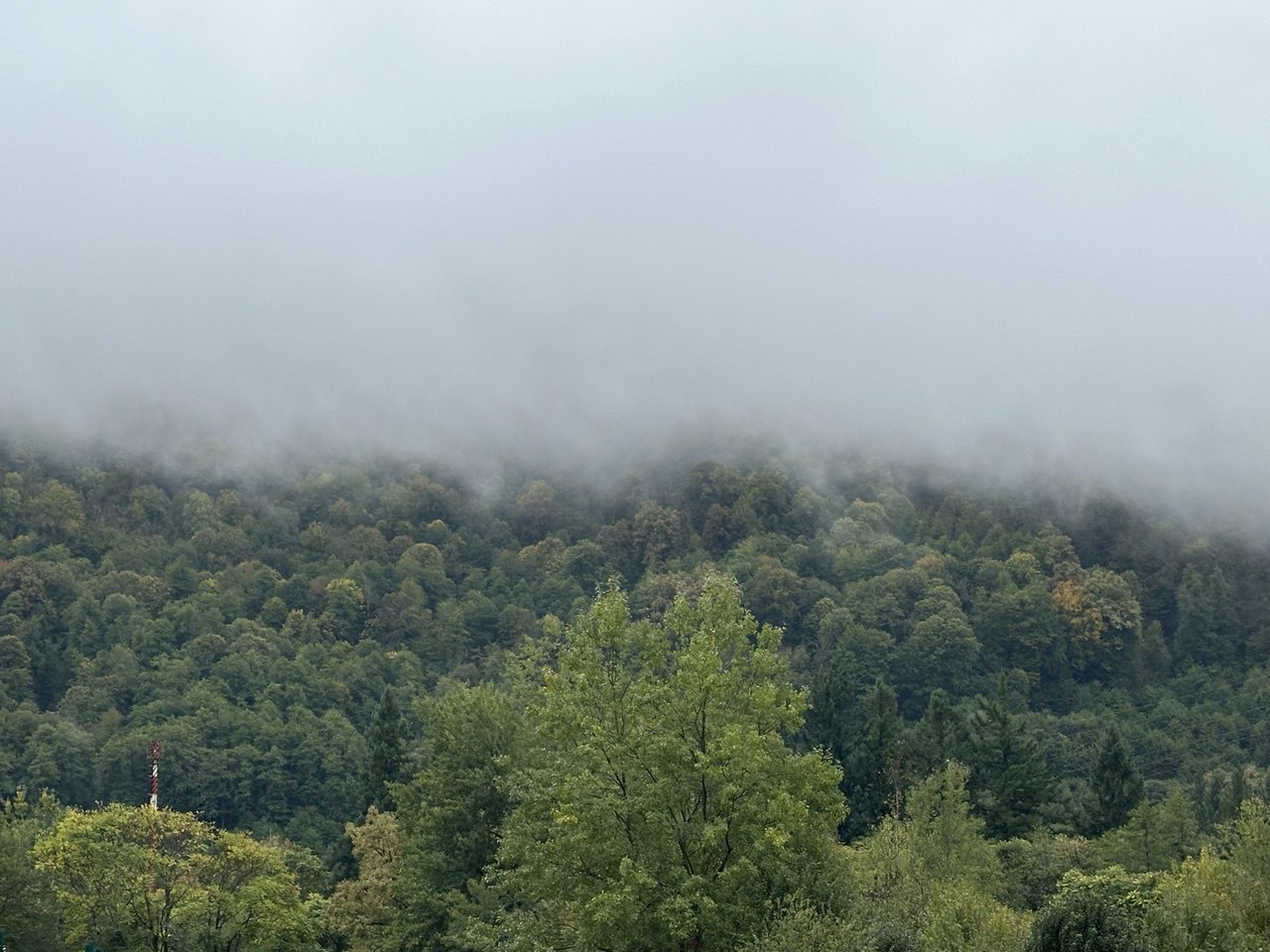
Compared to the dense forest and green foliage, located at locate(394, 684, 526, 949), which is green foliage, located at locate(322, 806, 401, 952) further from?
green foliage, located at locate(394, 684, 526, 949)

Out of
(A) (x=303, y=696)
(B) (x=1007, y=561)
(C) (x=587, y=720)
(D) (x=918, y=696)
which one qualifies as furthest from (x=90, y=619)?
(C) (x=587, y=720)

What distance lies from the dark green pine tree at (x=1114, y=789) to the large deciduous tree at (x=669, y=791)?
47203mm

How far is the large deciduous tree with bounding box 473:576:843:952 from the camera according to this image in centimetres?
3888

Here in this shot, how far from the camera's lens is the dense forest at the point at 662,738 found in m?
39.6

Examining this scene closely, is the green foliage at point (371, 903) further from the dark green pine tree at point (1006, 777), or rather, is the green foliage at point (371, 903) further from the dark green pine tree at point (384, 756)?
the dark green pine tree at point (1006, 777)

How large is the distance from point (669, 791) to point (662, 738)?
1585 millimetres

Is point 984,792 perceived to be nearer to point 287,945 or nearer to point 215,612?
point 287,945

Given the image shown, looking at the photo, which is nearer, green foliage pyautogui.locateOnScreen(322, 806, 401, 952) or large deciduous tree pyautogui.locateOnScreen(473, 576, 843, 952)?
large deciduous tree pyautogui.locateOnScreen(473, 576, 843, 952)

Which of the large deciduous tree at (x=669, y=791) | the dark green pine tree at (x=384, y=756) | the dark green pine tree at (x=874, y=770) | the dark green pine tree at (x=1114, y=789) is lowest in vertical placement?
the dark green pine tree at (x=384, y=756)

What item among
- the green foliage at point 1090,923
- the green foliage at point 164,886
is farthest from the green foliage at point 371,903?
the green foliage at point 1090,923

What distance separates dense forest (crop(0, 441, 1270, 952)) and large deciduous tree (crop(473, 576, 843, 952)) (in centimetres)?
12

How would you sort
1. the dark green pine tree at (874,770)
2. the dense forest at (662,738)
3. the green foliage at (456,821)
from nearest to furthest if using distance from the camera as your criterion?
the dense forest at (662,738)
the green foliage at (456,821)
the dark green pine tree at (874,770)

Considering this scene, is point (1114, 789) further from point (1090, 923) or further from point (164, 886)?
point (1090, 923)

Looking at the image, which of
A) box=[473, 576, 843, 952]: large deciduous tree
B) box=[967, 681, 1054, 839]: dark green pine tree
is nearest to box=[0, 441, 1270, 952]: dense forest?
box=[473, 576, 843, 952]: large deciduous tree
